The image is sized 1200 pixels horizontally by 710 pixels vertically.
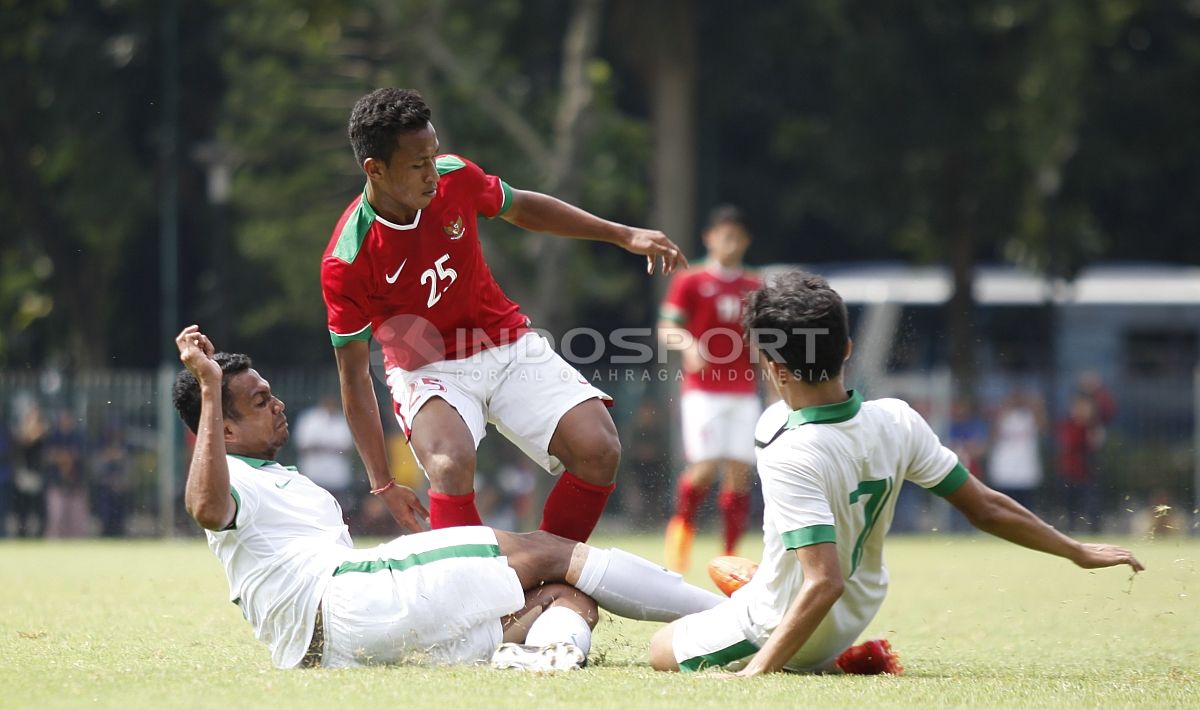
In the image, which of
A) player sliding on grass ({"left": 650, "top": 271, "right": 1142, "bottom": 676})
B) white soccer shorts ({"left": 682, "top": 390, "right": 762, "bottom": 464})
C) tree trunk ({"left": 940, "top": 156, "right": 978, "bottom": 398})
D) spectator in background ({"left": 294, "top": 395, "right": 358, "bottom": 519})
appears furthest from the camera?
tree trunk ({"left": 940, "top": 156, "right": 978, "bottom": 398})

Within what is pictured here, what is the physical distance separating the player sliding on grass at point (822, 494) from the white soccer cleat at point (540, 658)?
49cm

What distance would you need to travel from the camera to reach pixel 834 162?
2456cm

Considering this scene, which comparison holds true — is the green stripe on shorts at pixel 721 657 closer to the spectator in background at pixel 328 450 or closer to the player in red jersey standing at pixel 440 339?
the player in red jersey standing at pixel 440 339

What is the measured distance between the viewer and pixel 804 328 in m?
5.12

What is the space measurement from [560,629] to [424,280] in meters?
1.91

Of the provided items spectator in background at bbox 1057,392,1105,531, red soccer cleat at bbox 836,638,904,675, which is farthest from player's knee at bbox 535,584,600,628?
spectator in background at bbox 1057,392,1105,531

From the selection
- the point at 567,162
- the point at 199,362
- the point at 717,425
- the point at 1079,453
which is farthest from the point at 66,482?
the point at 199,362

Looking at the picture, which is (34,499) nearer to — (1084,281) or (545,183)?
(545,183)

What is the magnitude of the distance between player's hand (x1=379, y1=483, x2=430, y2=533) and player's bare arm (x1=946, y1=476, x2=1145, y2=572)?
7.95 feet

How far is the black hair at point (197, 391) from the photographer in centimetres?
584

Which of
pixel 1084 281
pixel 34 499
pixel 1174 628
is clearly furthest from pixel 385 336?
pixel 1084 281

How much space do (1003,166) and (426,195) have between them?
1775 centimetres

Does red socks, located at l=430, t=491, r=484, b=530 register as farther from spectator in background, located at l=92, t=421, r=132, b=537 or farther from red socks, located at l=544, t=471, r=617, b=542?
spectator in background, located at l=92, t=421, r=132, b=537

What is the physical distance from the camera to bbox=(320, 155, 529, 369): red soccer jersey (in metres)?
6.82
